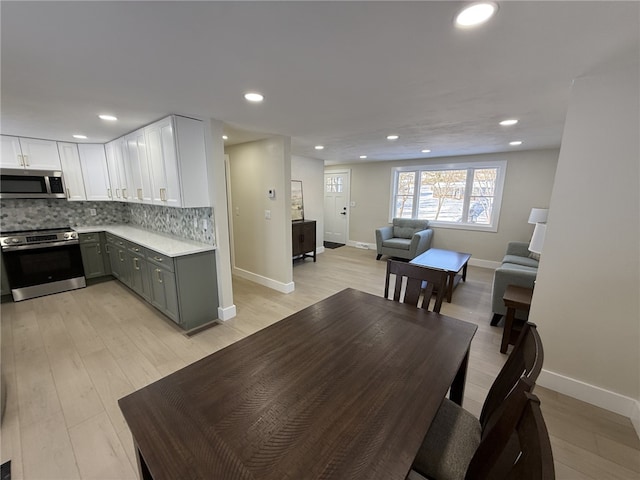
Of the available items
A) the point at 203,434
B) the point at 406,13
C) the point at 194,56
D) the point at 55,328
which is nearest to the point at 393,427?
the point at 203,434

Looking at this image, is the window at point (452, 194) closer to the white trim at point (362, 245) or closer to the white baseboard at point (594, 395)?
the white trim at point (362, 245)

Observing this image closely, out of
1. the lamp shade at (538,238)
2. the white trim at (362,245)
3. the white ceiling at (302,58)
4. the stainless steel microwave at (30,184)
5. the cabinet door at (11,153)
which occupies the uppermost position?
the white ceiling at (302,58)

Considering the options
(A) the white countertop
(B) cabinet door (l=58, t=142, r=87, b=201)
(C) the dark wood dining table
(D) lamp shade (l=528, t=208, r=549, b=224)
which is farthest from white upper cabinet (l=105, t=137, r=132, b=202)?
(D) lamp shade (l=528, t=208, r=549, b=224)

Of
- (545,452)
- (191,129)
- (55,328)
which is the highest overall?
(191,129)

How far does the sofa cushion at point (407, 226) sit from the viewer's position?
19.0 ft

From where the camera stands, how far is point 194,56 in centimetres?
142

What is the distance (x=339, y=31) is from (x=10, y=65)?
6.38 ft

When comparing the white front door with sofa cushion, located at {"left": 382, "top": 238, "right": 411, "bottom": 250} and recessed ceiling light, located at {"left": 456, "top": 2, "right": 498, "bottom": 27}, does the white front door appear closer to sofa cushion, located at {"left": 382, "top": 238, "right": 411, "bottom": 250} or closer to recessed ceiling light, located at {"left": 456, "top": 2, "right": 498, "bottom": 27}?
sofa cushion, located at {"left": 382, "top": 238, "right": 411, "bottom": 250}

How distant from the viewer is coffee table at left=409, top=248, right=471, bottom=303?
11.9 feet

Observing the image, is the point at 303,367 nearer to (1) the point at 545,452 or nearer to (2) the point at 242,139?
(1) the point at 545,452

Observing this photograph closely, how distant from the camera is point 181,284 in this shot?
9.02ft

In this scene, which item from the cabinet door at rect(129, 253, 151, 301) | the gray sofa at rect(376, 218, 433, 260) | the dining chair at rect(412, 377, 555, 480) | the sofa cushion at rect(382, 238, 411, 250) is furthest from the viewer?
the sofa cushion at rect(382, 238, 411, 250)

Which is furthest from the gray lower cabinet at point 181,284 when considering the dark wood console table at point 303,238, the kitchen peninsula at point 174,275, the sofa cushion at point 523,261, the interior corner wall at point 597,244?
the sofa cushion at point 523,261

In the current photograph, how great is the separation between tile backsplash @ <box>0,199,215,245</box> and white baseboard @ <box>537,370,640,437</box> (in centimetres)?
344
